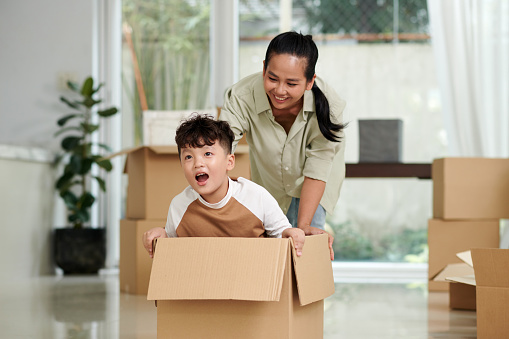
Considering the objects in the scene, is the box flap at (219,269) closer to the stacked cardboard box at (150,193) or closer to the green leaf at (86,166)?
the stacked cardboard box at (150,193)

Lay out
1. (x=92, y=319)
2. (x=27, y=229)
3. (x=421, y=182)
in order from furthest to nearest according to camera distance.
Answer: (x=421, y=182), (x=27, y=229), (x=92, y=319)

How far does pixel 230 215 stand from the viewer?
155 centimetres

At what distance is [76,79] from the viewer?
4.05 m

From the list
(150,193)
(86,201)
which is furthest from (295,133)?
(86,201)

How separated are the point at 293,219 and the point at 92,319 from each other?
799mm

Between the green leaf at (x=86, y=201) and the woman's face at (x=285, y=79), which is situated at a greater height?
the woman's face at (x=285, y=79)

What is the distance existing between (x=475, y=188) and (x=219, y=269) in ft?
6.92

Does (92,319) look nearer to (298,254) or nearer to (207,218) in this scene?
(207,218)

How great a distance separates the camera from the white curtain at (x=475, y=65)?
3.76 meters

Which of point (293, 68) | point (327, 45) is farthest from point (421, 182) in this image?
point (293, 68)

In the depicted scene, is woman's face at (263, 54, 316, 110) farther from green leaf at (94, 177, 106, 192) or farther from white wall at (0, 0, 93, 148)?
white wall at (0, 0, 93, 148)

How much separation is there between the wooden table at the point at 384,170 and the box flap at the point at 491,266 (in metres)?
1.56

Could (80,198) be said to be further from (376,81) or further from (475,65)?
(475,65)

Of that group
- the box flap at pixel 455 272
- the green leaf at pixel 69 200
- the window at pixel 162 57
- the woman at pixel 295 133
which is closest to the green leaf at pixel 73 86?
the window at pixel 162 57
